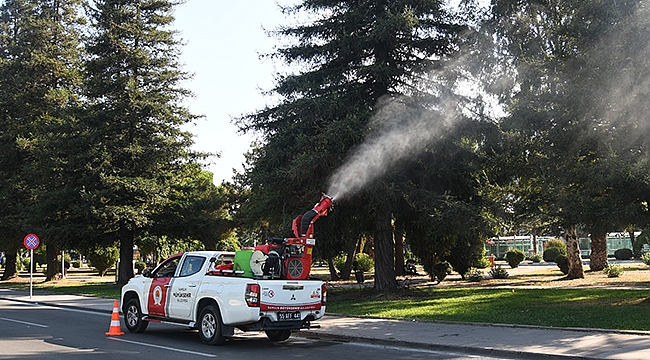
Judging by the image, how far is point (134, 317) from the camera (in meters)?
15.0

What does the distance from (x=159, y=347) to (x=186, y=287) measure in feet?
4.62

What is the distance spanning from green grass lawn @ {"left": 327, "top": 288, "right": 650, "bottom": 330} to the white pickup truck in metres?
4.55

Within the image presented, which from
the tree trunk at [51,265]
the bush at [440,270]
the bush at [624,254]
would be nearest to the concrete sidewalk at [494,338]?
the bush at [440,270]

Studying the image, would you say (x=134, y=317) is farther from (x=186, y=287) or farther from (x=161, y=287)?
(x=186, y=287)

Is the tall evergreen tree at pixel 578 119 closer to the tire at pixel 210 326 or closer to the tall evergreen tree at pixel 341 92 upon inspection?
the tall evergreen tree at pixel 341 92

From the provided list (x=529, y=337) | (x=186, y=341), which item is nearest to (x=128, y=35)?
(x=186, y=341)

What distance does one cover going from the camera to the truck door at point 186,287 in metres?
13.3

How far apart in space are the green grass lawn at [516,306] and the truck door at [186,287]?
227 inches

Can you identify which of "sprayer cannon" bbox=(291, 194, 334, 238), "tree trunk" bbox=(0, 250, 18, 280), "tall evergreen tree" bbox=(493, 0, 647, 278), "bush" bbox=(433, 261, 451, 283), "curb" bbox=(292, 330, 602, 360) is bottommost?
"curb" bbox=(292, 330, 602, 360)

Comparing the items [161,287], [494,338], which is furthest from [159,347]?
[494,338]

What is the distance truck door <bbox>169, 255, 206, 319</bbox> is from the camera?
13.3m

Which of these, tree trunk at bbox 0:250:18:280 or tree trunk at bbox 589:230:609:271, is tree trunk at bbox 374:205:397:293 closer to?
tree trunk at bbox 589:230:609:271

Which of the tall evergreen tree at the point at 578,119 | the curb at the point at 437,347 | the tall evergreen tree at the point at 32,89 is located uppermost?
the tall evergreen tree at the point at 32,89

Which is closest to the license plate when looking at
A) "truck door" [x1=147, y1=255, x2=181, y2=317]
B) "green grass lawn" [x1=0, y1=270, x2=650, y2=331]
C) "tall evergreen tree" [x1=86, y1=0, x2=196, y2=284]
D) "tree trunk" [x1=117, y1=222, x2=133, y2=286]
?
"truck door" [x1=147, y1=255, x2=181, y2=317]
